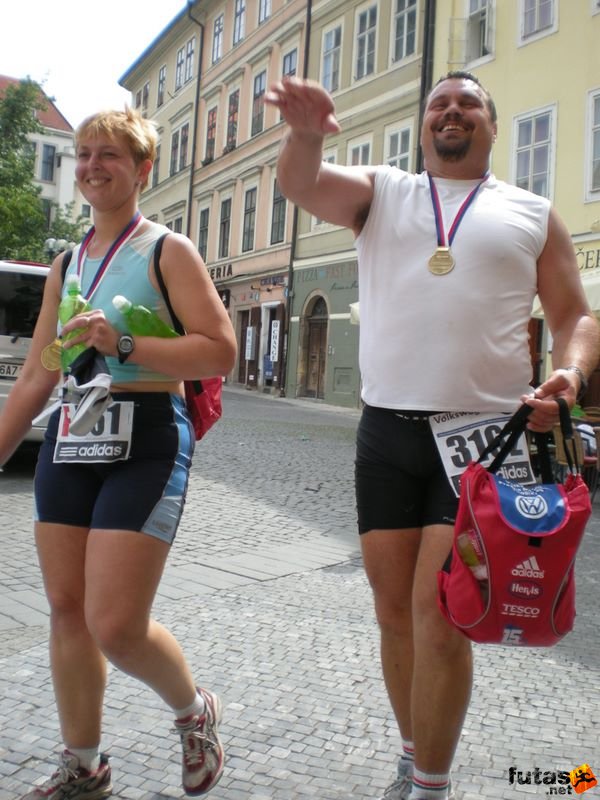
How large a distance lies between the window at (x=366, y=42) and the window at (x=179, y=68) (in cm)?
1631

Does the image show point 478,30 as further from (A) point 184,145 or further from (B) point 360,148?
(A) point 184,145

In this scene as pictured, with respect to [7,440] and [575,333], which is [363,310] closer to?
[575,333]

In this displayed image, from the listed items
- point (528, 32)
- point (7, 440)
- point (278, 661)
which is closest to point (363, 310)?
point (7, 440)

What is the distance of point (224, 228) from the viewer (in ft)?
111

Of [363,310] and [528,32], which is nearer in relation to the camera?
[363,310]

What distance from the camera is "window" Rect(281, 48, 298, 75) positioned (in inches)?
1113

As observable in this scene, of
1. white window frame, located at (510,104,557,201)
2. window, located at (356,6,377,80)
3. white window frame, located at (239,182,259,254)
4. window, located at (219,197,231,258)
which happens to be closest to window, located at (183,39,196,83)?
window, located at (219,197,231,258)

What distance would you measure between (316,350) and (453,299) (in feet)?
78.2

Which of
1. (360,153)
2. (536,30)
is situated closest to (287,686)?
(536,30)

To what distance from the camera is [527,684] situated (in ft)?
11.8

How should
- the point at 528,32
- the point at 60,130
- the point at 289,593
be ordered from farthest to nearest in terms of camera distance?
the point at 60,130
the point at 528,32
the point at 289,593

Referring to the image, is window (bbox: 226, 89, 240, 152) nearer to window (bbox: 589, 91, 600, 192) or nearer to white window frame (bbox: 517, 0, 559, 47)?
white window frame (bbox: 517, 0, 559, 47)

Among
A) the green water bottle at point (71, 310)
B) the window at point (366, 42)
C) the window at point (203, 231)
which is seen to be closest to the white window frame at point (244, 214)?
the window at point (203, 231)

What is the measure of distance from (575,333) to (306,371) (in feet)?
79.0
